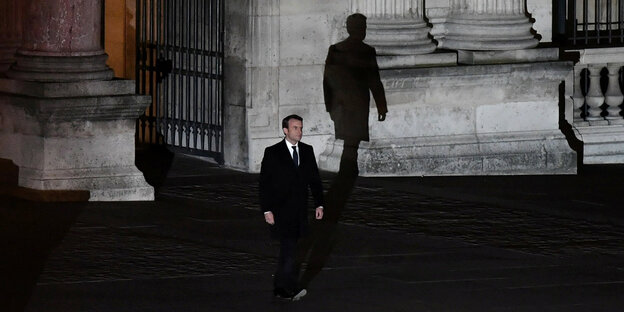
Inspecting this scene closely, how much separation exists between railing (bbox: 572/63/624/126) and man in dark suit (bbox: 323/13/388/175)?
2.94 metres

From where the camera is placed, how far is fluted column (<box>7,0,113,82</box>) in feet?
58.2

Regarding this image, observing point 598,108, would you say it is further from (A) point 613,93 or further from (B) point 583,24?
(B) point 583,24

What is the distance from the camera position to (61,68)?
17.8 meters

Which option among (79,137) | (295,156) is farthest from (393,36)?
(295,156)

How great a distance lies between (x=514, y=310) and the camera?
507 inches

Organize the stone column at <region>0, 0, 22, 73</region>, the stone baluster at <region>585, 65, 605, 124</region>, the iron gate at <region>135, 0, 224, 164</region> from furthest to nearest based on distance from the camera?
the stone baluster at <region>585, 65, 605, 124</region> → the iron gate at <region>135, 0, 224, 164</region> → the stone column at <region>0, 0, 22, 73</region>

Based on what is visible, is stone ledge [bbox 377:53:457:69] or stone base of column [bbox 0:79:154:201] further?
stone ledge [bbox 377:53:457:69]

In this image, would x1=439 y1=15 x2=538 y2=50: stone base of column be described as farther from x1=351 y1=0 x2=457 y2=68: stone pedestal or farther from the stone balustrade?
the stone balustrade

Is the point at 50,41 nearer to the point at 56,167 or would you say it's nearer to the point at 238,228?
the point at 56,167

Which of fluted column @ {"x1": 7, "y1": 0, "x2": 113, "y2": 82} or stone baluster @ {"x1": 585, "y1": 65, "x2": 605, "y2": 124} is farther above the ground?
fluted column @ {"x1": 7, "y1": 0, "x2": 113, "y2": 82}

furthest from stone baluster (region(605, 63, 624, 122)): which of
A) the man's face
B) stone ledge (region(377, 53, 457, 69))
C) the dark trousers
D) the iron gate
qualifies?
the dark trousers

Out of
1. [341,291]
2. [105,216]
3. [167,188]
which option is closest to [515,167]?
[167,188]

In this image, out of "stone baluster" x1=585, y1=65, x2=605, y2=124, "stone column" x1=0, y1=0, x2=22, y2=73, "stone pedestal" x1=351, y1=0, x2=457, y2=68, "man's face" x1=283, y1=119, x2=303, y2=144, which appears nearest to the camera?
"man's face" x1=283, y1=119, x2=303, y2=144

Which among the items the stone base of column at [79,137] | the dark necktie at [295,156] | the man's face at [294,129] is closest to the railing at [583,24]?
the stone base of column at [79,137]
